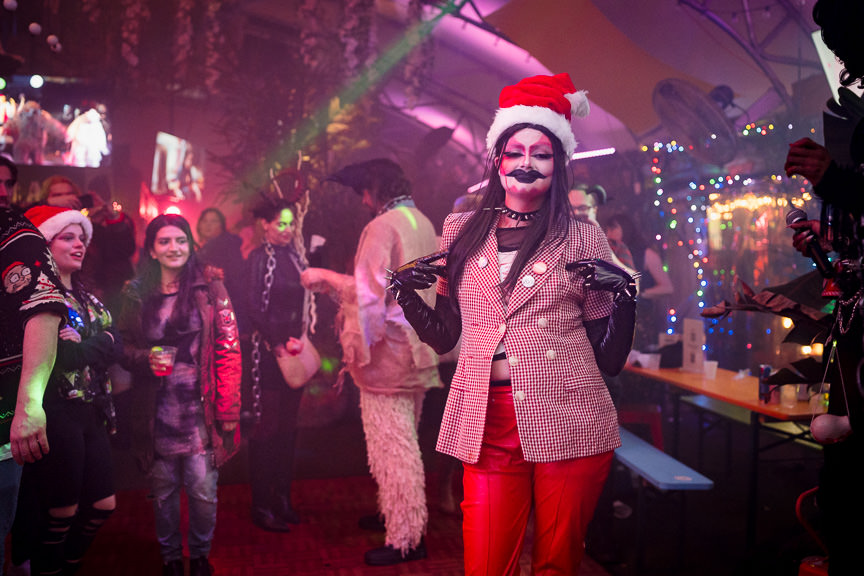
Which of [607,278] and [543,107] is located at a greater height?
[543,107]

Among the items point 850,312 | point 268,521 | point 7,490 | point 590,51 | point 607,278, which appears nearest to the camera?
point 850,312

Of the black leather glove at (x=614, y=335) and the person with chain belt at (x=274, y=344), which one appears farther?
the person with chain belt at (x=274, y=344)

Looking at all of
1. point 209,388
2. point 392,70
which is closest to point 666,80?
point 392,70

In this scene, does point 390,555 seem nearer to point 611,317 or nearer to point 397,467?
A: point 397,467

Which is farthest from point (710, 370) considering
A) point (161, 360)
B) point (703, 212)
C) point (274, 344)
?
point (161, 360)

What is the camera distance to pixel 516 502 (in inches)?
73.0

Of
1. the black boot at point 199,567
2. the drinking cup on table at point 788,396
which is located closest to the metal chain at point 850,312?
the drinking cup on table at point 788,396

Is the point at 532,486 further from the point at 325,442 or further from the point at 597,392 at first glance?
the point at 325,442

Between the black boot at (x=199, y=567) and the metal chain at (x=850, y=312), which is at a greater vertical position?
the metal chain at (x=850, y=312)

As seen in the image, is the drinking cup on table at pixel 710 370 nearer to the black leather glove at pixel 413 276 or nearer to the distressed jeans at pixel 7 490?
the black leather glove at pixel 413 276

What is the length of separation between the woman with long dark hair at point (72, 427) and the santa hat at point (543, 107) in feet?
5.97

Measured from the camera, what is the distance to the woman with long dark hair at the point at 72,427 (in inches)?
108

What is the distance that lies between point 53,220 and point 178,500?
4.35ft

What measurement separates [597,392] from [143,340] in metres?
2.14
